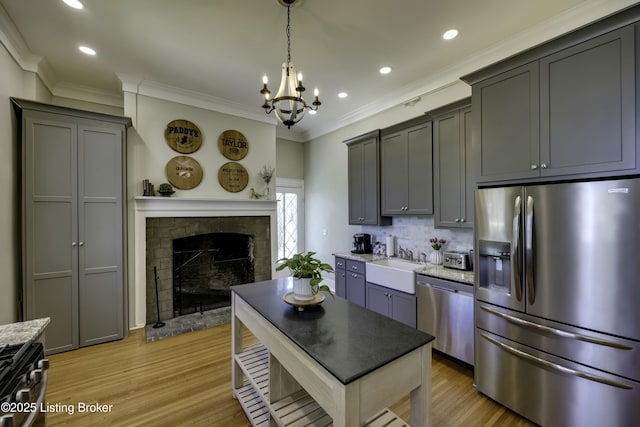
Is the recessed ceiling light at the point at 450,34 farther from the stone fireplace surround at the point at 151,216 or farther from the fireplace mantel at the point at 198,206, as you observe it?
the stone fireplace surround at the point at 151,216

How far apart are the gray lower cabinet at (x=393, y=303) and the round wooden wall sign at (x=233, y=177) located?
2.61 metres

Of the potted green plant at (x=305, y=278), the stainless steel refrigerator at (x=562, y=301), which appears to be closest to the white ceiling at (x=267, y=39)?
the stainless steel refrigerator at (x=562, y=301)

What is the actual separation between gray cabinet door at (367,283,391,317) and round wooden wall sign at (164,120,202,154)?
10.8 feet

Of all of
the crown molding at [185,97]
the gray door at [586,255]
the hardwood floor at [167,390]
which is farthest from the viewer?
the crown molding at [185,97]

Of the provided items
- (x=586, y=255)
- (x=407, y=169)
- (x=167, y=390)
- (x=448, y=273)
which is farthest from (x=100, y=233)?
(x=586, y=255)

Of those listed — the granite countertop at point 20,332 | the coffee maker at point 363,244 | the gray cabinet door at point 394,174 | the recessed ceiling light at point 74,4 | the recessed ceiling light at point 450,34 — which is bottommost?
the granite countertop at point 20,332

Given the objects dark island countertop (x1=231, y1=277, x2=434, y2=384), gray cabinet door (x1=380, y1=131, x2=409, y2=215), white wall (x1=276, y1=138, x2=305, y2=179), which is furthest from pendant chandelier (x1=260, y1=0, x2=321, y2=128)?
white wall (x1=276, y1=138, x2=305, y2=179)

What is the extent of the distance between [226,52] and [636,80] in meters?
3.38

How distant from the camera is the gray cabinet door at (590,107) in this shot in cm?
161

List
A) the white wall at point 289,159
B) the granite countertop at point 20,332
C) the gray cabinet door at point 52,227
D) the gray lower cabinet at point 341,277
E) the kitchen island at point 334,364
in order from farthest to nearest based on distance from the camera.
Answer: the white wall at point 289,159 < the gray lower cabinet at point 341,277 < the gray cabinet door at point 52,227 < the granite countertop at point 20,332 < the kitchen island at point 334,364

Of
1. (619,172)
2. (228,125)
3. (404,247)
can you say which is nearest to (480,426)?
(619,172)

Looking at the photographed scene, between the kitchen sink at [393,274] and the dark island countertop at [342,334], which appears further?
the kitchen sink at [393,274]

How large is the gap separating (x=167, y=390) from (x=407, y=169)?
11.7 ft

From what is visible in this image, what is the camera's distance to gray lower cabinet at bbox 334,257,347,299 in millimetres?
4066
